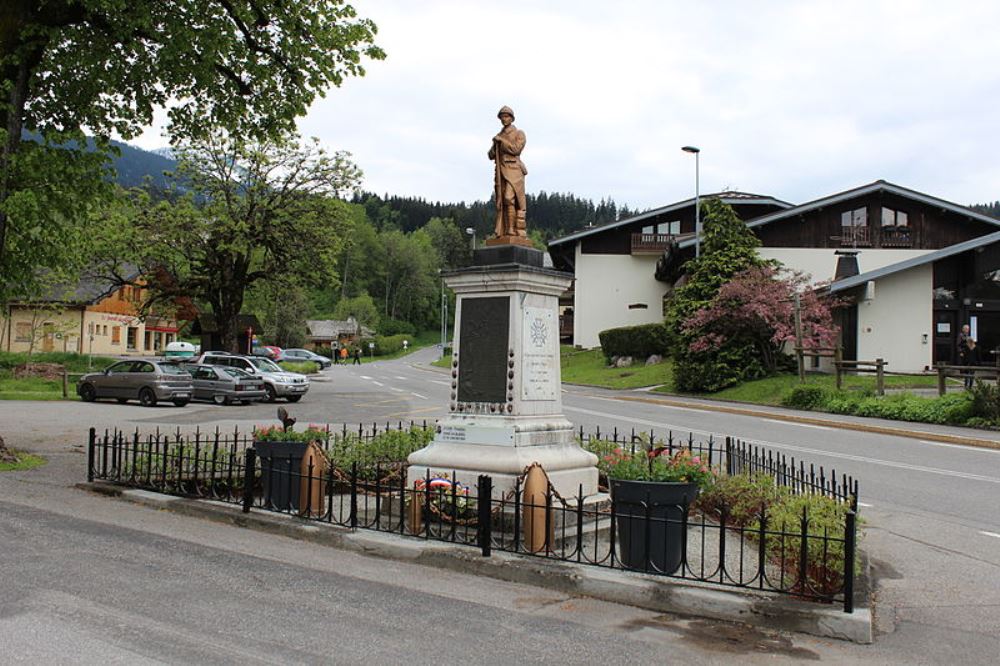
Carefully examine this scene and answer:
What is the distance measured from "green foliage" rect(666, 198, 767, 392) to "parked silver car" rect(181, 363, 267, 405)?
1677 centimetres

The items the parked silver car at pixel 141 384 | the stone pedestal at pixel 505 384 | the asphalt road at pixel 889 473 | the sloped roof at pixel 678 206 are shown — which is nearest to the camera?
the asphalt road at pixel 889 473

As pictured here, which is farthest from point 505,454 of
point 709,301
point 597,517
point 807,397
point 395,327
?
point 395,327

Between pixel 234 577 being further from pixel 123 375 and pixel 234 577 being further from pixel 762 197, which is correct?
Answer: pixel 762 197

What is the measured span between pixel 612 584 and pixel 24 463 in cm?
A: 1078

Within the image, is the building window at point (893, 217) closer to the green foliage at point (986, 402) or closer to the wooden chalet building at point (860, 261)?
the wooden chalet building at point (860, 261)

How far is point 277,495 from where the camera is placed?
348 inches

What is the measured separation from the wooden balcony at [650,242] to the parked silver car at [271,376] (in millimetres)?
28852

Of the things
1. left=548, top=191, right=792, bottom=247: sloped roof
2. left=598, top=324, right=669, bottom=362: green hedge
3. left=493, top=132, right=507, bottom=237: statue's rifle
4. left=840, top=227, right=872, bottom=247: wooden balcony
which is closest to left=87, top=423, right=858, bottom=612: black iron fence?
left=493, top=132, right=507, bottom=237: statue's rifle

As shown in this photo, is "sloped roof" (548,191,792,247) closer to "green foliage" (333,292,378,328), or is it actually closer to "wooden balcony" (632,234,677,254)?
"wooden balcony" (632,234,677,254)

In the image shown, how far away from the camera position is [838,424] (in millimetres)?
21391

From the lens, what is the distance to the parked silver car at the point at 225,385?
1168 inches

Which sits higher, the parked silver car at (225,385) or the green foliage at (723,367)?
the green foliage at (723,367)

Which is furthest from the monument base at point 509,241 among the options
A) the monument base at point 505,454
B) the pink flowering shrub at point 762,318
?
the pink flowering shrub at point 762,318

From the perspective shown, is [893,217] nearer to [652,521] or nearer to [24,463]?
[24,463]
